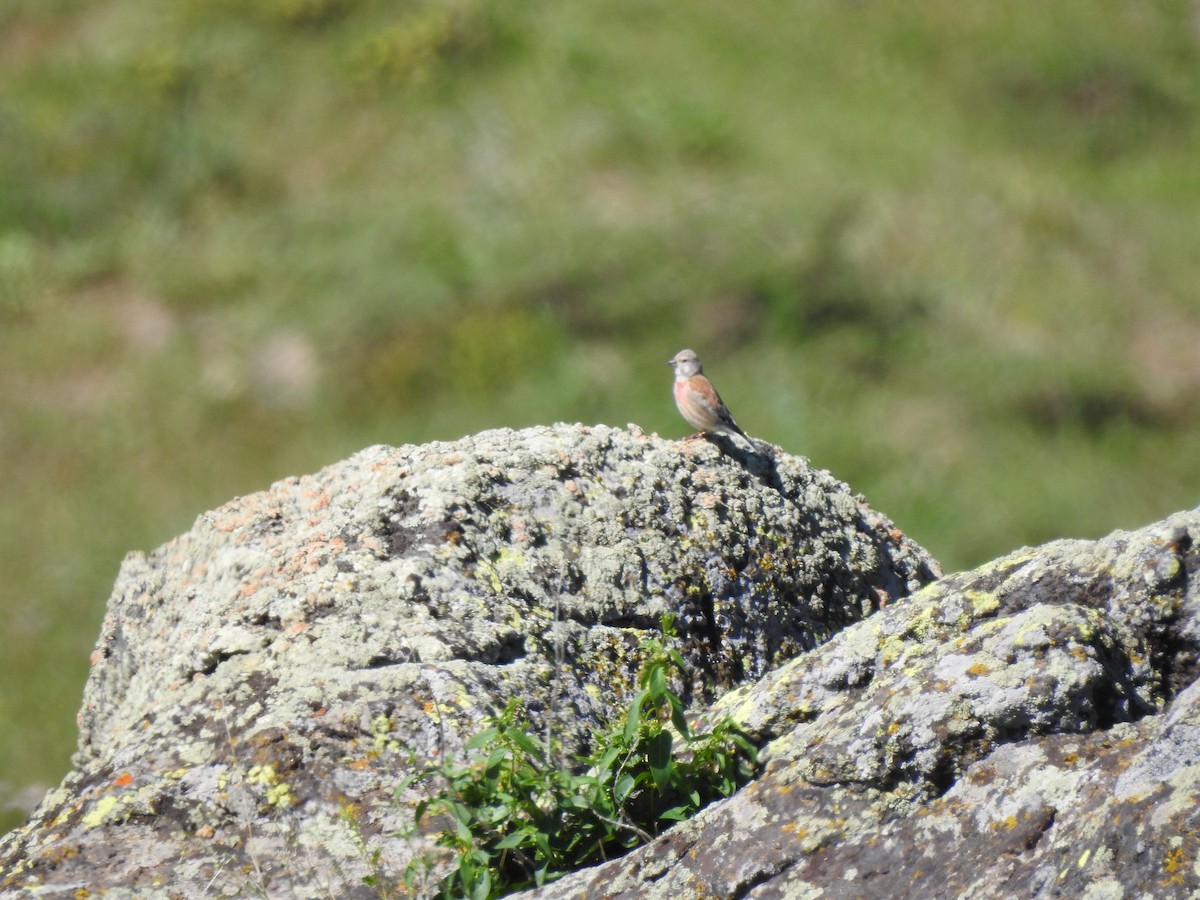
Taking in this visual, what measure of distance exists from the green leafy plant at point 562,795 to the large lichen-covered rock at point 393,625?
250 millimetres

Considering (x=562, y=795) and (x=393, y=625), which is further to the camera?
(x=393, y=625)

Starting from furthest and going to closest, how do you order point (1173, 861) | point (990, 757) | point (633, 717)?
point (633, 717) < point (990, 757) < point (1173, 861)

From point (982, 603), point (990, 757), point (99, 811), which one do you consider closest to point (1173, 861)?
point (990, 757)

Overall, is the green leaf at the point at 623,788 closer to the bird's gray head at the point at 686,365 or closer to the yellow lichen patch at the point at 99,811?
the yellow lichen patch at the point at 99,811

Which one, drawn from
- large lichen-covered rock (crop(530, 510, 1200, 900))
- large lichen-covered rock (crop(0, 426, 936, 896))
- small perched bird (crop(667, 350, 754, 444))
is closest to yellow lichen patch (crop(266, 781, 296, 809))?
large lichen-covered rock (crop(0, 426, 936, 896))

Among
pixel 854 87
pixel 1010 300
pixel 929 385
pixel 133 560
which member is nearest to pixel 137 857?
pixel 133 560

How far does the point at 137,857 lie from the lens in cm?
399

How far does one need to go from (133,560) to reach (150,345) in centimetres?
907

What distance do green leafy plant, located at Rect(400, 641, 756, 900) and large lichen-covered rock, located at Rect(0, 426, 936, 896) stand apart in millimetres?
250

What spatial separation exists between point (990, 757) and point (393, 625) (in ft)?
6.96

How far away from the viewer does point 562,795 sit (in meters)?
3.82

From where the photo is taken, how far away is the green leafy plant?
3.76m

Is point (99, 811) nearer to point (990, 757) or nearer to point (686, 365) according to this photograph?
point (990, 757)

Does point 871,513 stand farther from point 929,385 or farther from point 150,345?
point 150,345
